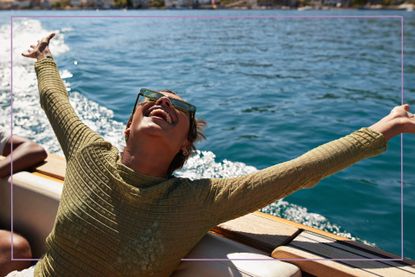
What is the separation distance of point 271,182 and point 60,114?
931 millimetres

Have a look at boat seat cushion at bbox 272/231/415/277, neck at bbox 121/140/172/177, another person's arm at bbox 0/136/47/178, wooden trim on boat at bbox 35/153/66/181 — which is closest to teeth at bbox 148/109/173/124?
neck at bbox 121/140/172/177

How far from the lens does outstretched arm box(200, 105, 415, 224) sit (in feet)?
5.63

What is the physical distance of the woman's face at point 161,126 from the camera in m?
1.79

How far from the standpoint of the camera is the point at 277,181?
1.72 metres

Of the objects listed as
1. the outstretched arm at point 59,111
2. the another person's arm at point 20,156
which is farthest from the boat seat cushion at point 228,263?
the another person's arm at point 20,156

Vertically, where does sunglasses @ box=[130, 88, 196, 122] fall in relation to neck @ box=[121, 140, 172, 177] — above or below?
above

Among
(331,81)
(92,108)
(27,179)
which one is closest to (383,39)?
(331,81)

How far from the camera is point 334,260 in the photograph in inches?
68.7

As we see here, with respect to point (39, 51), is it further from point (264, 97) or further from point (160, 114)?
point (264, 97)

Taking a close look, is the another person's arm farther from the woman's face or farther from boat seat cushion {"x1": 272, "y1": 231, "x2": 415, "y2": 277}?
boat seat cushion {"x1": 272, "y1": 231, "x2": 415, "y2": 277}

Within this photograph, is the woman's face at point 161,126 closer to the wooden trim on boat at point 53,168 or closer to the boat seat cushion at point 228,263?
the boat seat cushion at point 228,263

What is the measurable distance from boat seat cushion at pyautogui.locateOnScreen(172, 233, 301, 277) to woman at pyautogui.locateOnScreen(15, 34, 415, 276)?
0.22 ft

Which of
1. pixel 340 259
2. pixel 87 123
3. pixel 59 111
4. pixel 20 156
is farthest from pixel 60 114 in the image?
pixel 87 123

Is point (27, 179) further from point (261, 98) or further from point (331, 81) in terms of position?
point (331, 81)
